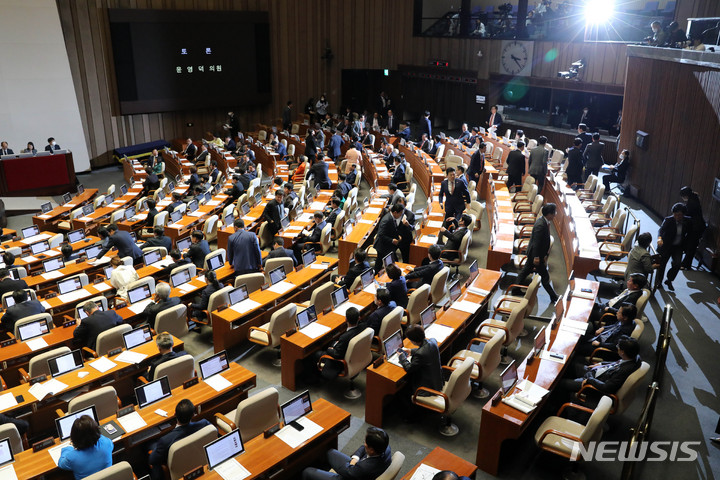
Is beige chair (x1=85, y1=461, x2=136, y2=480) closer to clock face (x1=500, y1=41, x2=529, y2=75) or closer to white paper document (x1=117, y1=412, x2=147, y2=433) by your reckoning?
white paper document (x1=117, y1=412, x2=147, y2=433)

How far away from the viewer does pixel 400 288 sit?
7480 mm

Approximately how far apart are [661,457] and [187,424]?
14.7 feet

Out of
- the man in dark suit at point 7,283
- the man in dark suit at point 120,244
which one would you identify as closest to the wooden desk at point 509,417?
the man in dark suit at point 7,283

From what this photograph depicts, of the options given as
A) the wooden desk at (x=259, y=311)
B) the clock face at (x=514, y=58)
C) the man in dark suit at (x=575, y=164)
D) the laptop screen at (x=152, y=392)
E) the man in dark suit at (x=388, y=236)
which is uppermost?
the clock face at (x=514, y=58)

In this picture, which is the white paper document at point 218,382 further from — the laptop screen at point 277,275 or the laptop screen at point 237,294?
the laptop screen at point 277,275

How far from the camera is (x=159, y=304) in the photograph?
756 cm

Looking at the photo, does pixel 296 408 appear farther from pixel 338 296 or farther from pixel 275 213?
pixel 275 213

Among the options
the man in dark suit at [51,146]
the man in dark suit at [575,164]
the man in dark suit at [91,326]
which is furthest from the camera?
the man in dark suit at [51,146]

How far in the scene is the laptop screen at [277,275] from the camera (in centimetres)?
845

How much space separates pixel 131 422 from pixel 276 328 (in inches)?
92.6

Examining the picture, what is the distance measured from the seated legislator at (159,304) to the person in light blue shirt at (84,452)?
A: 314 cm

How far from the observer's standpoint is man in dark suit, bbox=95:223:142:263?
9852 mm

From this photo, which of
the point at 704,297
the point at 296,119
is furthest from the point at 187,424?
the point at 296,119

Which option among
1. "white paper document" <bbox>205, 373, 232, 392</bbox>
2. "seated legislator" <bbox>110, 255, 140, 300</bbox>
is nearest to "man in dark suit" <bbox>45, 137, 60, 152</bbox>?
"seated legislator" <bbox>110, 255, 140, 300</bbox>
